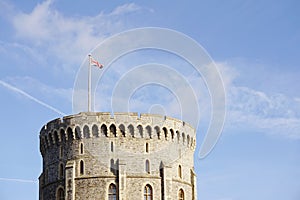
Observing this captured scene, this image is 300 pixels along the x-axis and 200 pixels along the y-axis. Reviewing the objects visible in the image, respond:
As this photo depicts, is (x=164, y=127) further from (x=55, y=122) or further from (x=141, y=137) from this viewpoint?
(x=55, y=122)

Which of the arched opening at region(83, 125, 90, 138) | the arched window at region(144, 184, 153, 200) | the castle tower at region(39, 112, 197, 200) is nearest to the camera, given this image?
the castle tower at region(39, 112, 197, 200)

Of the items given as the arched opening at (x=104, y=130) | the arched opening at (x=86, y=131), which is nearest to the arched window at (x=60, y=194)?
the arched opening at (x=86, y=131)

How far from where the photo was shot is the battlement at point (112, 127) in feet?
A: 198

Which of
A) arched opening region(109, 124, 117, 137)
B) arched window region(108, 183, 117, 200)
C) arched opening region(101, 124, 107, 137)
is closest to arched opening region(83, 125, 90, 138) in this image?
arched opening region(101, 124, 107, 137)

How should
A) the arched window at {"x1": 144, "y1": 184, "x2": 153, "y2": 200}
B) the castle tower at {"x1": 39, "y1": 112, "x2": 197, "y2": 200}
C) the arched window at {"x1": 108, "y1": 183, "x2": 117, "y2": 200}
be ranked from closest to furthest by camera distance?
the arched window at {"x1": 108, "y1": 183, "x2": 117, "y2": 200}, the castle tower at {"x1": 39, "y1": 112, "x2": 197, "y2": 200}, the arched window at {"x1": 144, "y1": 184, "x2": 153, "y2": 200}

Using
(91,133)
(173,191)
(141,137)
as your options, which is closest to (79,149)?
(91,133)

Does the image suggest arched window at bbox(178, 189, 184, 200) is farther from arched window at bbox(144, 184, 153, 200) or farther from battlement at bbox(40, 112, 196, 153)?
battlement at bbox(40, 112, 196, 153)

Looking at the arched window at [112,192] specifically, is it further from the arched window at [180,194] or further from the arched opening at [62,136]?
the arched opening at [62,136]

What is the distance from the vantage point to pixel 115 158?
59.8 m

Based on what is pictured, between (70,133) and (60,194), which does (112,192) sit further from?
(70,133)

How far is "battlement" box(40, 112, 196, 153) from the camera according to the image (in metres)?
60.4

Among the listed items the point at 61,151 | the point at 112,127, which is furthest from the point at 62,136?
the point at 112,127

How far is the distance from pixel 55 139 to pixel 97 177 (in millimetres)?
6178

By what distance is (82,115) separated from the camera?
61.0m
